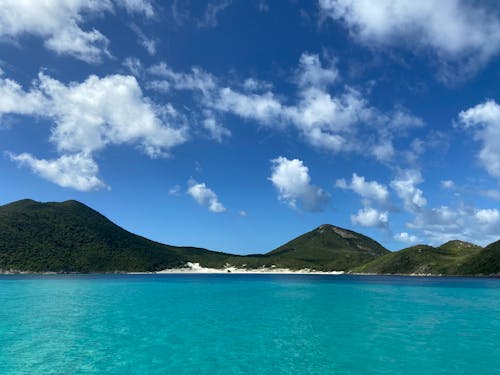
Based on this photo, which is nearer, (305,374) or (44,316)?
(305,374)

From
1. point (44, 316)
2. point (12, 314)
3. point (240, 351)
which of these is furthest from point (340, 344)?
point (12, 314)

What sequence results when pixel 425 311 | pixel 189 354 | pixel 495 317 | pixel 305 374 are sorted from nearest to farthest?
pixel 305 374 → pixel 189 354 → pixel 495 317 → pixel 425 311

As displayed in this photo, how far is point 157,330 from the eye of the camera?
169 ft

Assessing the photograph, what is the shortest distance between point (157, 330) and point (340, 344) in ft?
79.7

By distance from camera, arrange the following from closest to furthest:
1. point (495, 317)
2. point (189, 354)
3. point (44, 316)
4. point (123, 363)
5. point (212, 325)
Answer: point (123, 363) → point (189, 354) → point (212, 325) → point (44, 316) → point (495, 317)

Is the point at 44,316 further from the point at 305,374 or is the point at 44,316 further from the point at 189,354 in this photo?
the point at 305,374

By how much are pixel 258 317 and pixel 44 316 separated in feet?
115

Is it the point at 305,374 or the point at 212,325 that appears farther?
the point at 212,325

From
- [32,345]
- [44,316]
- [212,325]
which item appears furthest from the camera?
[44,316]

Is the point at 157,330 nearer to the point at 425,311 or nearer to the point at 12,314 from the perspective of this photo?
the point at 12,314

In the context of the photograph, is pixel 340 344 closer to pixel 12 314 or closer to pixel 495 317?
pixel 495 317

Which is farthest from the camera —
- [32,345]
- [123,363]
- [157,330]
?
[157,330]

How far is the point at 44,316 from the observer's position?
2462 inches

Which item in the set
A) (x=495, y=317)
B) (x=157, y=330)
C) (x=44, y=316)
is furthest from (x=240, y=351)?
(x=495, y=317)
